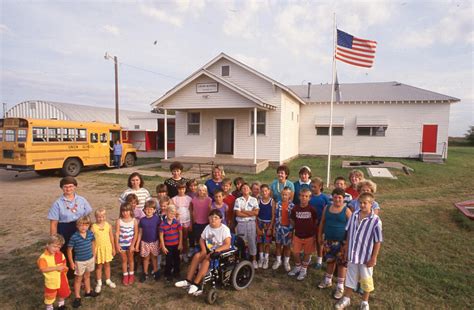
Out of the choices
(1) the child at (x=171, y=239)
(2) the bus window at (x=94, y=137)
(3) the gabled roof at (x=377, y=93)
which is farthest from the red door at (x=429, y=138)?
(2) the bus window at (x=94, y=137)

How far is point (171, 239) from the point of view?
3771 millimetres

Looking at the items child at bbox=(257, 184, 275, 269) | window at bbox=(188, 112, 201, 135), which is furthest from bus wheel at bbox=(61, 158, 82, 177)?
child at bbox=(257, 184, 275, 269)

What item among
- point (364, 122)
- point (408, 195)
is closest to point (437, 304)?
point (408, 195)

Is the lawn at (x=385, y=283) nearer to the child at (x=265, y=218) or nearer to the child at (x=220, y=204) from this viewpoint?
the child at (x=265, y=218)

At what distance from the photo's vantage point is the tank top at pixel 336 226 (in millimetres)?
3482

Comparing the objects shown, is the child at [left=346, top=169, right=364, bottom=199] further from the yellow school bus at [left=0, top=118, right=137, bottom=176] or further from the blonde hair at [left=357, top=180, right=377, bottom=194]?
the yellow school bus at [left=0, top=118, right=137, bottom=176]

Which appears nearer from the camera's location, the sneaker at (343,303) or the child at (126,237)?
the sneaker at (343,303)

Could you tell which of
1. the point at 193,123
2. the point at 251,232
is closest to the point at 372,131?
the point at 193,123

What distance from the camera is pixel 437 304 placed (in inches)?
128

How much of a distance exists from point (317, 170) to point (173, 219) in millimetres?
10685

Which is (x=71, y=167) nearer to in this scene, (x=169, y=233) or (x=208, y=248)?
(x=169, y=233)

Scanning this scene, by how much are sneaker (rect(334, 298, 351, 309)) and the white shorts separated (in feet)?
0.60

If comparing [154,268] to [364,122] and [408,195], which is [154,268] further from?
[364,122]

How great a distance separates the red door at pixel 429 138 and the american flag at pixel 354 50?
11259 millimetres
